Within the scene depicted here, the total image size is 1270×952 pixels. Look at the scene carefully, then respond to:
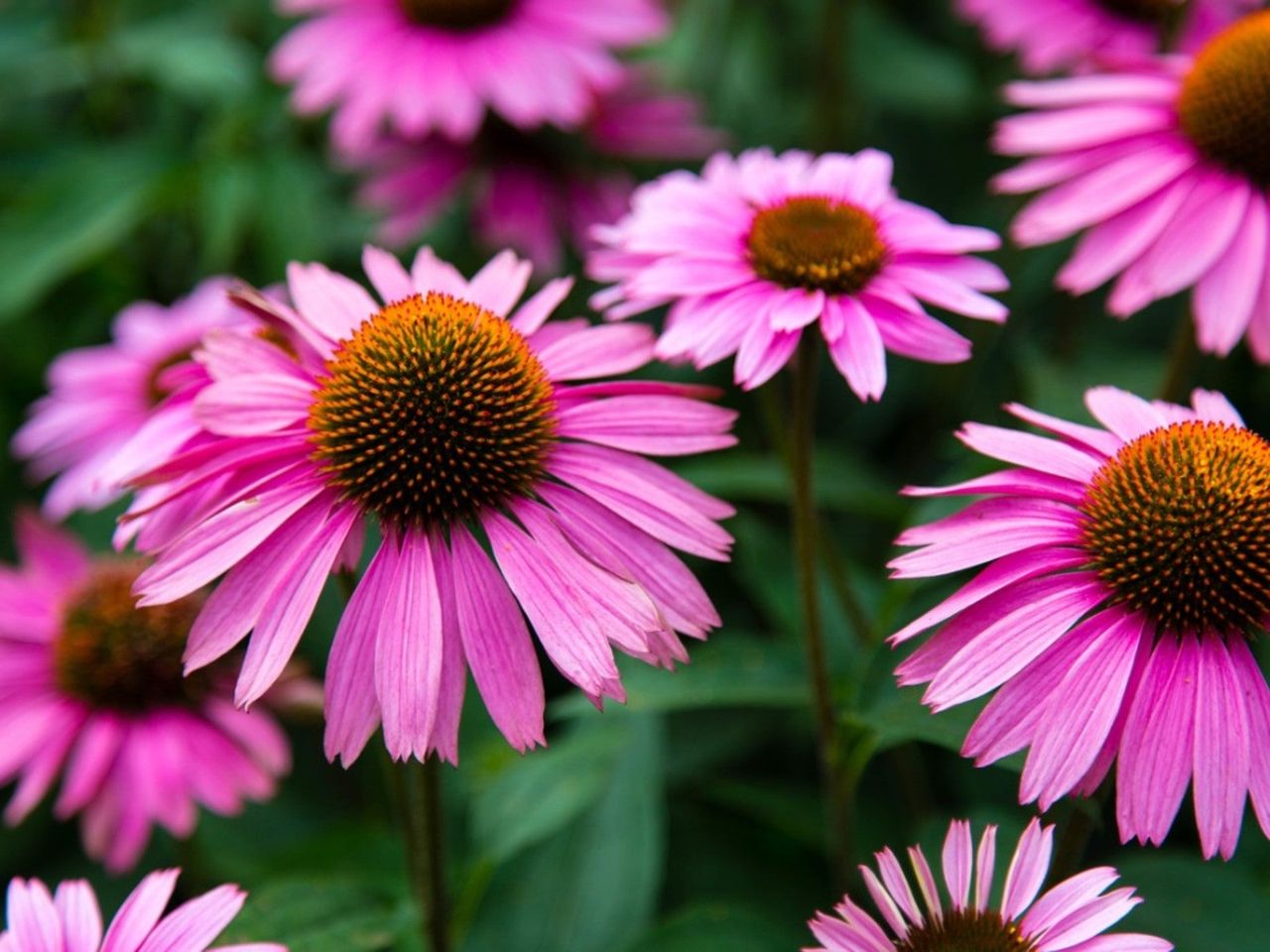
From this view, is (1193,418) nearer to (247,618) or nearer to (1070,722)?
(1070,722)

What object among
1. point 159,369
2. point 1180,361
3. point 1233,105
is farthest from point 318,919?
point 1233,105

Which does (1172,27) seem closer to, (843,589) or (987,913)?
(843,589)

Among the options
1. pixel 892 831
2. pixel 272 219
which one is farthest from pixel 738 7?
pixel 892 831

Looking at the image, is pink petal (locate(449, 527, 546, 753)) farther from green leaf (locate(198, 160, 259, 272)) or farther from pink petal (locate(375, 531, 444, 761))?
green leaf (locate(198, 160, 259, 272))

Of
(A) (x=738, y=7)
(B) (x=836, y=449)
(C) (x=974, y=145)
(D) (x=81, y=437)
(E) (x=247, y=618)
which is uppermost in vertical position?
(A) (x=738, y=7)

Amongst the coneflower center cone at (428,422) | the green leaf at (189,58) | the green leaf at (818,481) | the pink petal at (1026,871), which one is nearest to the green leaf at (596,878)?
the green leaf at (818,481)

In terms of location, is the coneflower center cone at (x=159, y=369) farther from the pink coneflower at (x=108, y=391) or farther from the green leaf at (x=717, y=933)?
the green leaf at (x=717, y=933)
